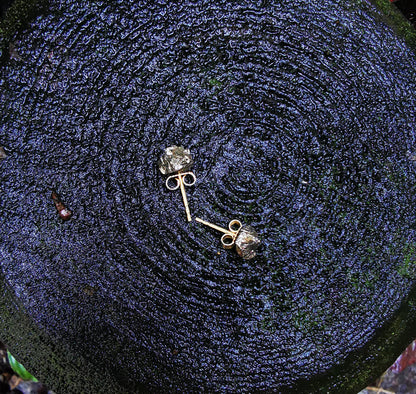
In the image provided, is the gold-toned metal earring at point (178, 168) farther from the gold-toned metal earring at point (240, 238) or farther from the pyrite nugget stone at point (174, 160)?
the gold-toned metal earring at point (240, 238)

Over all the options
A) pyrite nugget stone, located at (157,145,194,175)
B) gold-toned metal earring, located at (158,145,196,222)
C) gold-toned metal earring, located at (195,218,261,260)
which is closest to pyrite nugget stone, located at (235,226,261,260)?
gold-toned metal earring, located at (195,218,261,260)

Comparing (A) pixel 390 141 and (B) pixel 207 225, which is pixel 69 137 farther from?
(A) pixel 390 141

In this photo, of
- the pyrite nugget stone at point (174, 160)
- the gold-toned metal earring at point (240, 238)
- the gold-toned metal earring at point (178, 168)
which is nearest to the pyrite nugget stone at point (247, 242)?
the gold-toned metal earring at point (240, 238)

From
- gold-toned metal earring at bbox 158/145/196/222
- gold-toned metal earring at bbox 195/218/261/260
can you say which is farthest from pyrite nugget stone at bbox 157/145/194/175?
gold-toned metal earring at bbox 195/218/261/260

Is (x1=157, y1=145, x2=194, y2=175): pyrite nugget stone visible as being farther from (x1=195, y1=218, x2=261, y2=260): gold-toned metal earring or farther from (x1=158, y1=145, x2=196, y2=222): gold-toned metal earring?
(x1=195, y1=218, x2=261, y2=260): gold-toned metal earring

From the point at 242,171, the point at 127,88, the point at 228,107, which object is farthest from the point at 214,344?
the point at 127,88

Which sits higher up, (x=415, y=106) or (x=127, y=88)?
(x=415, y=106)
